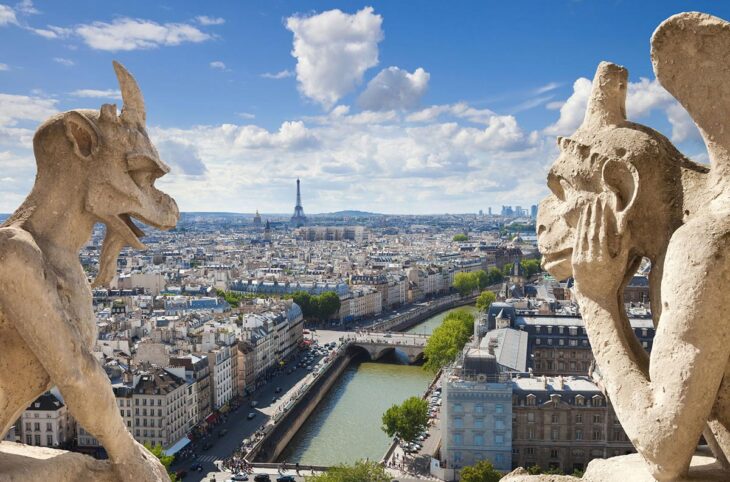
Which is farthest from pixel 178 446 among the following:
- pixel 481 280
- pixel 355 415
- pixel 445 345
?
pixel 481 280

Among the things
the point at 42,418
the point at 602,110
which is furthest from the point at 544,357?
the point at 602,110

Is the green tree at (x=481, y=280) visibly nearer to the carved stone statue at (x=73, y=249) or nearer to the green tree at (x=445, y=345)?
the green tree at (x=445, y=345)

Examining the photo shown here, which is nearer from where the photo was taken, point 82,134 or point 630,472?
point 630,472

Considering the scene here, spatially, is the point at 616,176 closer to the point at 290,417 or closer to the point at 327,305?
the point at 290,417

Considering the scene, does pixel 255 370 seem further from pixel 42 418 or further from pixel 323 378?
pixel 42 418

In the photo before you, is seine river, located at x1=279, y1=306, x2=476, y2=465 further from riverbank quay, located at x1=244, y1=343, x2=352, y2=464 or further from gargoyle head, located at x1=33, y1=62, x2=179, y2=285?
gargoyle head, located at x1=33, y1=62, x2=179, y2=285

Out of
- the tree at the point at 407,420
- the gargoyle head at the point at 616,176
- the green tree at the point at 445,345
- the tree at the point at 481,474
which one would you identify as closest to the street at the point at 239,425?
the tree at the point at 407,420

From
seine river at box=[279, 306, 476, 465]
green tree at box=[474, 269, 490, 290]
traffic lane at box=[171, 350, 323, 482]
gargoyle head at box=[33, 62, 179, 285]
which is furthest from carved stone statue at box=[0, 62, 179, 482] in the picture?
green tree at box=[474, 269, 490, 290]
